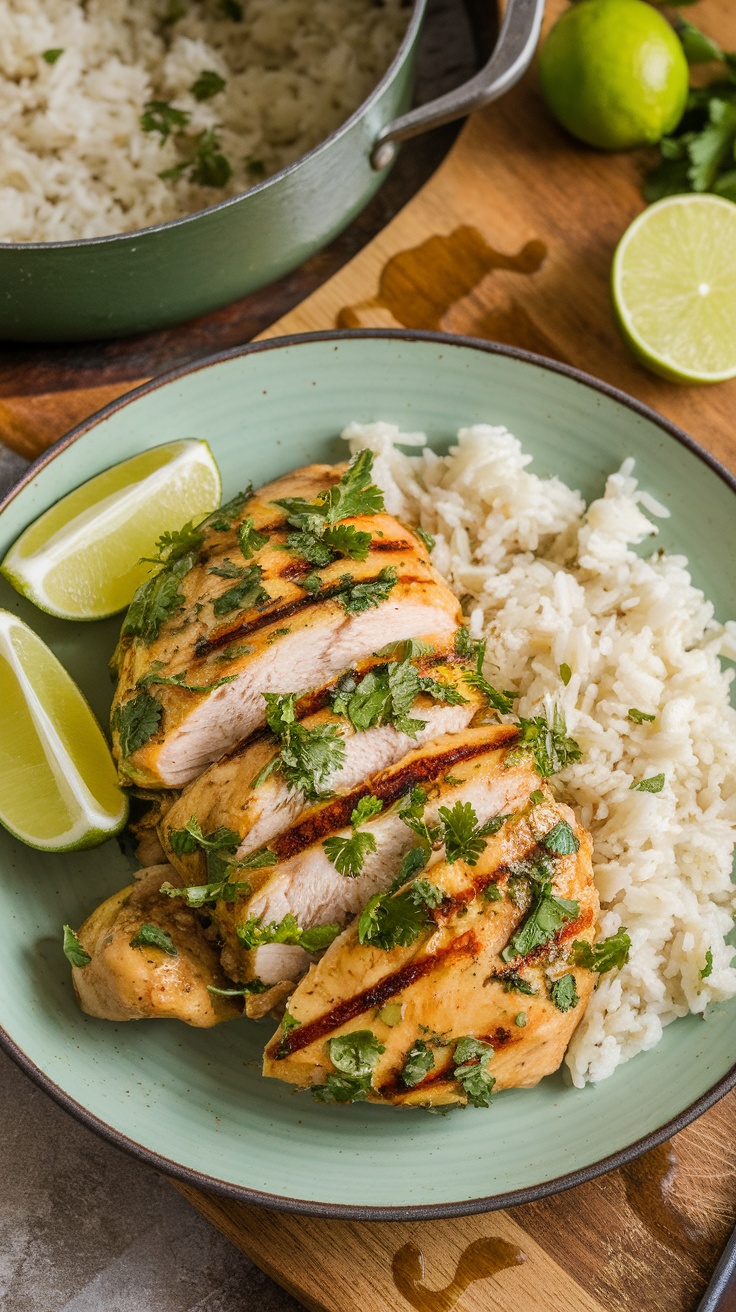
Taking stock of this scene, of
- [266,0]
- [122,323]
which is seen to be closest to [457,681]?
[122,323]

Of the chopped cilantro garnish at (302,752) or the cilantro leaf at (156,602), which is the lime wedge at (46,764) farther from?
the chopped cilantro garnish at (302,752)

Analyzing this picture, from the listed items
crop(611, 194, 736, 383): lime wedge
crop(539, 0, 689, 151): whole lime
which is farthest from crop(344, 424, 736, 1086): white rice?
crop(539, 0, 689, 151): whole lime

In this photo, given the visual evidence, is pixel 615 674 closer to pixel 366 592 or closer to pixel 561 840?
pixel 561 840

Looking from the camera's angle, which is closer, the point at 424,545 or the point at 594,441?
the point at 424,545

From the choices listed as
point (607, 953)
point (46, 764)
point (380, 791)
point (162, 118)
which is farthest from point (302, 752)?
point (162, 118)

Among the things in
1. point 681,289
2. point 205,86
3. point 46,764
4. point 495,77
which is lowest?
point 46,764

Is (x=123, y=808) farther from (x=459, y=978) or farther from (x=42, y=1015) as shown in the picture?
(x=459, y=978)

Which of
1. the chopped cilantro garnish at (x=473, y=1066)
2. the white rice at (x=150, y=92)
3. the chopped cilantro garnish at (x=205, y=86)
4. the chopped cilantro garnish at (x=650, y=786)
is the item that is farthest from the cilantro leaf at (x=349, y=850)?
the chopped cilantro garnish at (x=205, y=86)
